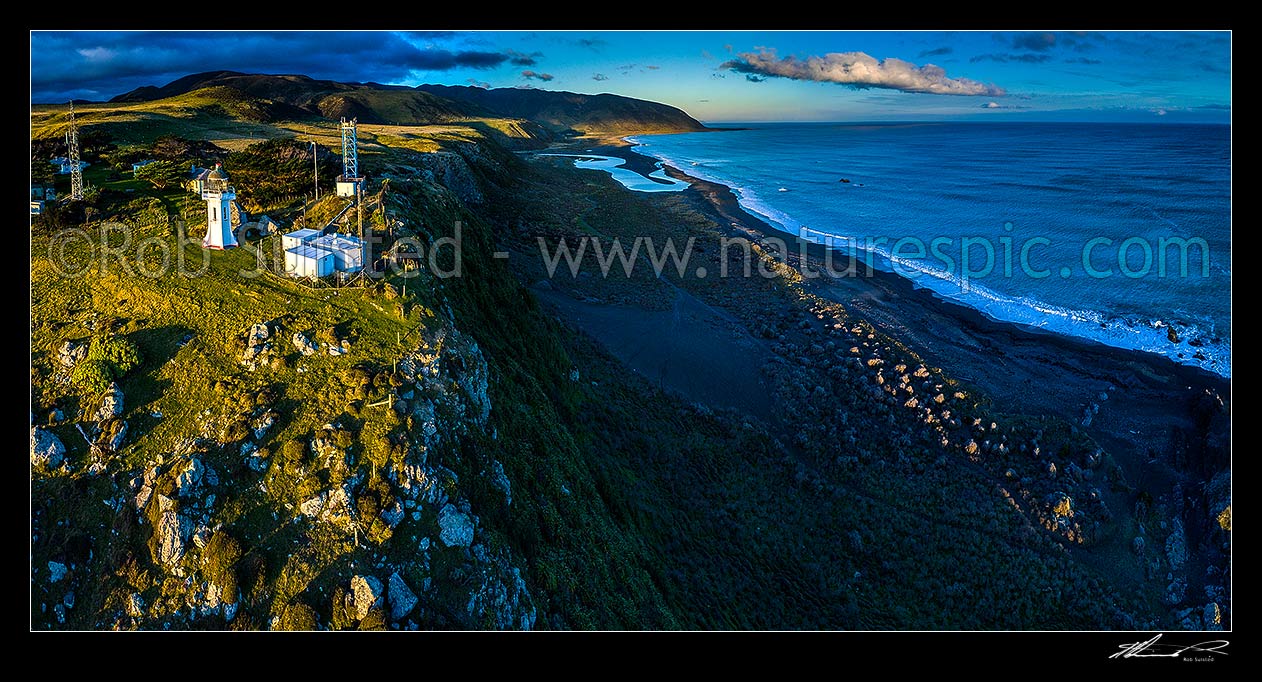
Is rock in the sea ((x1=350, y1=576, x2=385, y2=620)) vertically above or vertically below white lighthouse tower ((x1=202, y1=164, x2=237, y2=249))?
below

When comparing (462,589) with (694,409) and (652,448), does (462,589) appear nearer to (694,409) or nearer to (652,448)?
(652,448)

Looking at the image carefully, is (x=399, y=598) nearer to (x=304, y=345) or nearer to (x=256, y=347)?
(x=304, y=345)

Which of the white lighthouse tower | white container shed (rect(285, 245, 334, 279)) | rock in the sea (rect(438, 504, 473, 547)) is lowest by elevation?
rock in the sea (rect(438, 504, 473, 547))

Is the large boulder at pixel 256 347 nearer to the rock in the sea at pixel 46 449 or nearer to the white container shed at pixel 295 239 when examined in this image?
the white container shed at pixel 295 239

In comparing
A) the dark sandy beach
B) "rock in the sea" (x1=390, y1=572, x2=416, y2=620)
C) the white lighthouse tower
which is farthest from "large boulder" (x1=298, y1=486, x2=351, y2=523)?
the dark sandy beach
